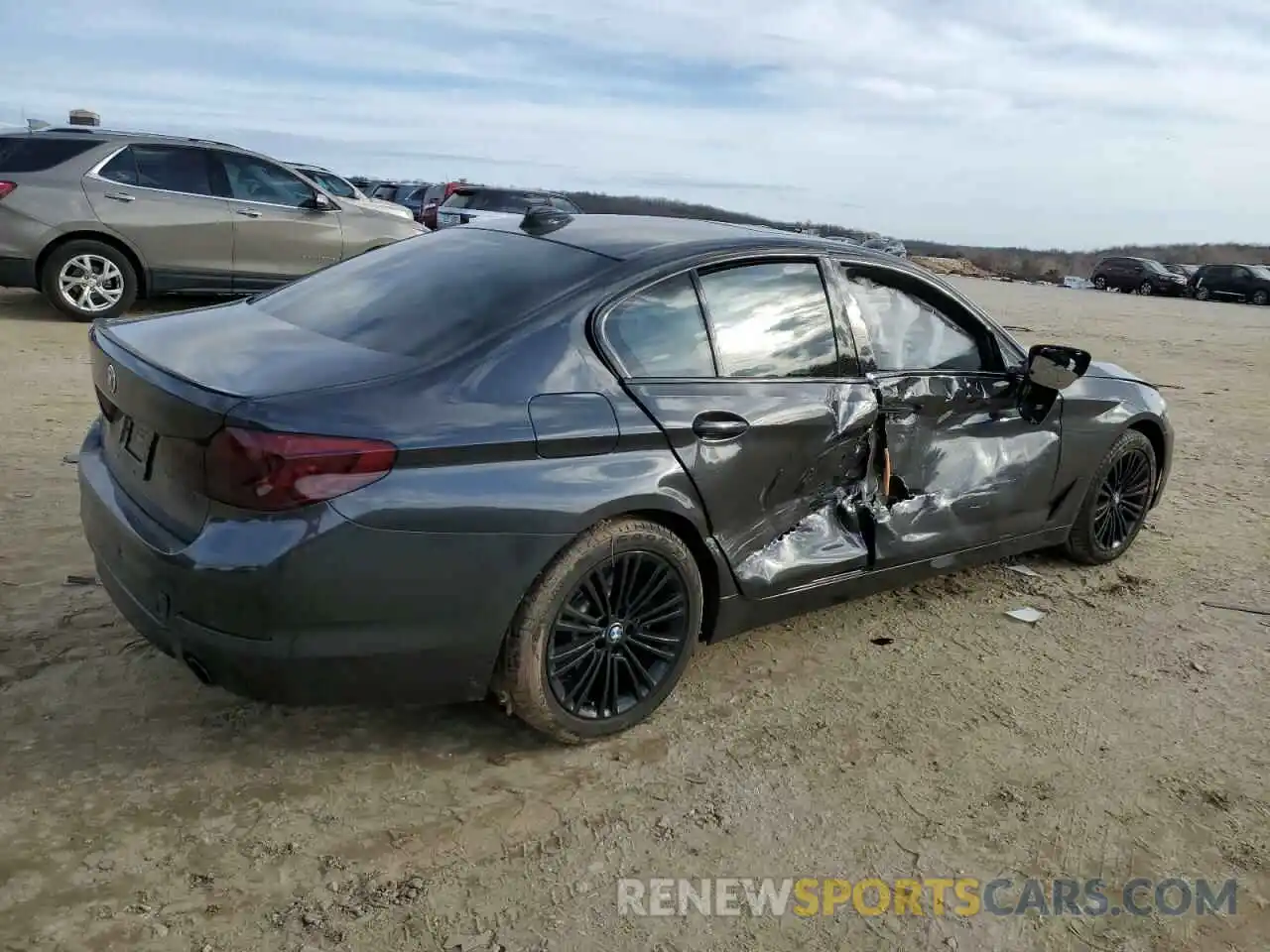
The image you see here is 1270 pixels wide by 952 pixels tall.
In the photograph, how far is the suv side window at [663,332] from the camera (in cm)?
318

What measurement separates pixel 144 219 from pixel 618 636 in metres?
8.53

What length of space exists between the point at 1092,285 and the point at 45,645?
48916 mm

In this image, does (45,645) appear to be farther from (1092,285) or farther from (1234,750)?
(1092,285)

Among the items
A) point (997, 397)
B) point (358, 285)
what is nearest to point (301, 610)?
point (358, 285)

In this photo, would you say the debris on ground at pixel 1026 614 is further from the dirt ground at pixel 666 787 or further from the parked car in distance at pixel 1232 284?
the parked car in distance at pixel 1232 284

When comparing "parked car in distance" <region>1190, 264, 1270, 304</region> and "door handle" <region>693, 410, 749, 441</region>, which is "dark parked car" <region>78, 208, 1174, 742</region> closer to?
"door handle" <region>693, 410, 749, 441</region>

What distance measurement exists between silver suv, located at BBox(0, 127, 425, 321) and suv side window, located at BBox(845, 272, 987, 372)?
6.19 meters

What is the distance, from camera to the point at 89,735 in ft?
10.0

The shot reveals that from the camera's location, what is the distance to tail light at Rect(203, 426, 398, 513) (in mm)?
2543

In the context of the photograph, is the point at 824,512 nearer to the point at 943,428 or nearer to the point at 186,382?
the point at 943,428

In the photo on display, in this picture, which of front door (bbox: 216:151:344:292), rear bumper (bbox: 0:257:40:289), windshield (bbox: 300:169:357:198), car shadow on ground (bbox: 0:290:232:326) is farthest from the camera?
windshield (bbox: 300:169:357:198)

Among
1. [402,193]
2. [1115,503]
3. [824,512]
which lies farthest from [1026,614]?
→ [402,193]

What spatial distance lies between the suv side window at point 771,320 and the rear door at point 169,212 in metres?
8.14

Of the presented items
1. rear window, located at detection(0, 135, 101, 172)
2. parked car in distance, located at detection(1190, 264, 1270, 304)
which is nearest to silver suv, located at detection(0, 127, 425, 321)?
rear window, located at detection(0, 135, 101, 172)
